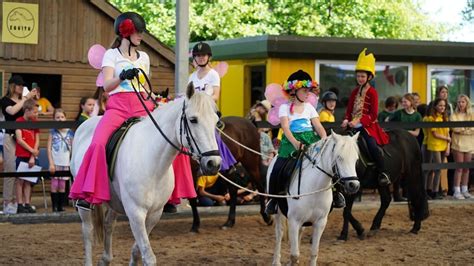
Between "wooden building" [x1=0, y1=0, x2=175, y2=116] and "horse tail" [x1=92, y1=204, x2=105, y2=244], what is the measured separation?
7841 millimetres

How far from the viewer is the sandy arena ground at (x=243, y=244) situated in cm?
891

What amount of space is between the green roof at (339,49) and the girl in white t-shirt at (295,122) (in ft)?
22.7

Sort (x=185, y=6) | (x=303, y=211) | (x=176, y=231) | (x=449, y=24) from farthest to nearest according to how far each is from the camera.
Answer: (x=449, y=24) → (x=185, y=6) → (x=176, y=231) → (x=303, y=211)

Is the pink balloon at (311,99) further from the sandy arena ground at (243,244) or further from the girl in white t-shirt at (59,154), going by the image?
the girl in white t-shirt at (59,154)

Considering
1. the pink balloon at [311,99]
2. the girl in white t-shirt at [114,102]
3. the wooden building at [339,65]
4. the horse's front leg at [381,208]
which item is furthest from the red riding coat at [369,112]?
the wooden building at [339,65]

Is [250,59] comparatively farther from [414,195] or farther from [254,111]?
[414,195]

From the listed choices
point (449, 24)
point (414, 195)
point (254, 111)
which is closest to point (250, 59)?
point (254, 111)

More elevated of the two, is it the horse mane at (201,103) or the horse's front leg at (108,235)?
the horse mane at (201,103)

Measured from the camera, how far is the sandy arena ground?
8906mm

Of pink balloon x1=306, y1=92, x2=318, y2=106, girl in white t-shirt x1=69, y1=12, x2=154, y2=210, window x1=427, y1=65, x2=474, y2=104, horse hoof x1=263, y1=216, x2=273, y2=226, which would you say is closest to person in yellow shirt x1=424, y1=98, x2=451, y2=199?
window x1=427, y1=65, x2=474, y2=104

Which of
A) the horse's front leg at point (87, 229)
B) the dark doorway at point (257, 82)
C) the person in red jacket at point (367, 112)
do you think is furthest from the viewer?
the dark doorway at point (257, 82)

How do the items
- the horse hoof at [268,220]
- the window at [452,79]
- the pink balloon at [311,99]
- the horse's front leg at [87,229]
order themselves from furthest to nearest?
the window at [452,79], the horse hoof at [268,220], the pink balloon at [311,99], the horse's front leg at [87,229]

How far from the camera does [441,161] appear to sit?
1478 cm

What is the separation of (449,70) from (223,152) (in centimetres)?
836
